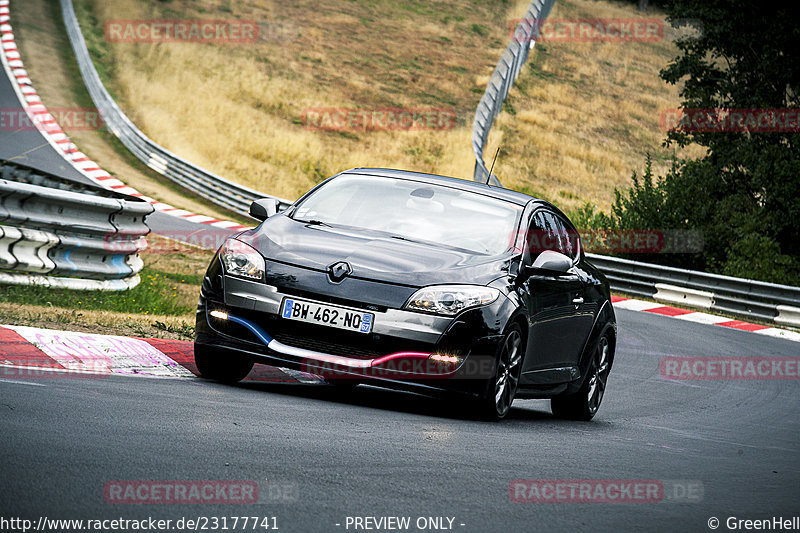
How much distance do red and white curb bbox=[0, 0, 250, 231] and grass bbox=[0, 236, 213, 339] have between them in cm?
1036

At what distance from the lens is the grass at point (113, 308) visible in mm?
9258

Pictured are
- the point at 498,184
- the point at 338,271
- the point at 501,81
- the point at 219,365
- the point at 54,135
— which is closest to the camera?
the point at 338,271

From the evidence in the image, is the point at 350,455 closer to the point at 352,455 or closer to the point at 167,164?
the point at 352,455

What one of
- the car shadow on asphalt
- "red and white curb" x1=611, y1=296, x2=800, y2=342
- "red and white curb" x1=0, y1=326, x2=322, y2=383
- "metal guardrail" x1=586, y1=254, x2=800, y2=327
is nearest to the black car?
the car shadow on asphalt

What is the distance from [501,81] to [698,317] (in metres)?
22.3

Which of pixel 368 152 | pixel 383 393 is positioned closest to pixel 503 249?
pixel 383 393

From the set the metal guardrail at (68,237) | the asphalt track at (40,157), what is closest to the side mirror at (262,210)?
the metal guardrail at (68,237)

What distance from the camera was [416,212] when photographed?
338 inches

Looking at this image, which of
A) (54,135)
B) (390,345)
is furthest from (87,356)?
(54,135)

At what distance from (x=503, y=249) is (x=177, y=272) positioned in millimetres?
8311

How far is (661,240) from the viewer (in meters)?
27.8

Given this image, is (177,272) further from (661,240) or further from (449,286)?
(661,240)

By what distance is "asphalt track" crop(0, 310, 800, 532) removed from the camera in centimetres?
470

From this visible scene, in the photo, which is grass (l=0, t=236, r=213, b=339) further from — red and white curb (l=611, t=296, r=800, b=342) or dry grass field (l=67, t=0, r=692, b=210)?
dry grass field (l=67, t=0, r=692, b=210)
